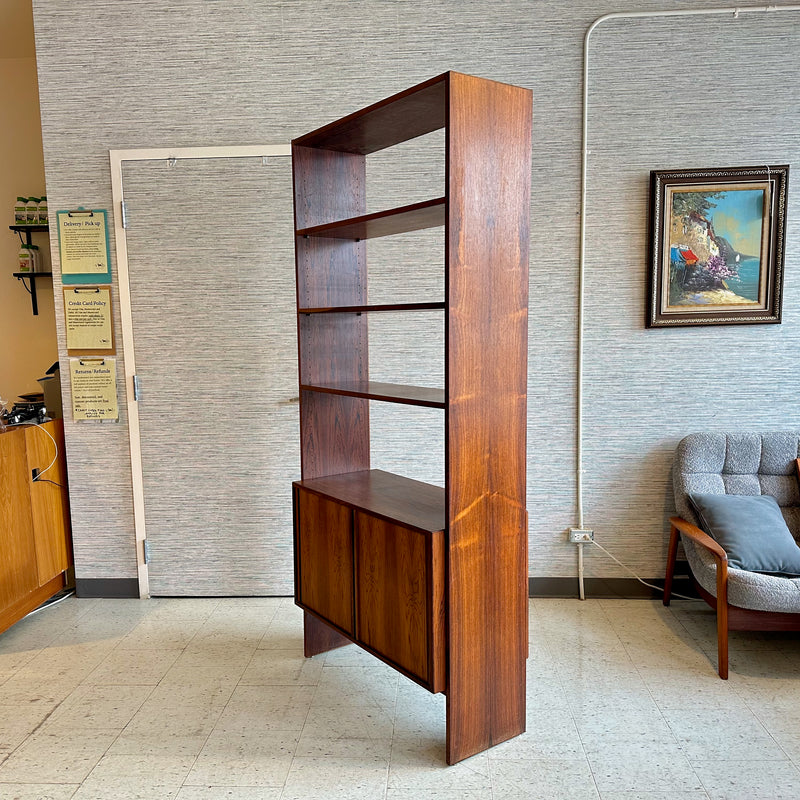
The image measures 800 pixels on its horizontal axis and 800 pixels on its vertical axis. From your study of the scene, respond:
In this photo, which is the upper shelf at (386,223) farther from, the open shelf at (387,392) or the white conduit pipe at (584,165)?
the white conduit pipe at (584,165)

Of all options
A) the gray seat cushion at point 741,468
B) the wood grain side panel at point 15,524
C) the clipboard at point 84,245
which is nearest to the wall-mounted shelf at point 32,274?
the clipboard at point 84,245

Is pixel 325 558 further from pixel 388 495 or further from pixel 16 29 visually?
pixel 16 29

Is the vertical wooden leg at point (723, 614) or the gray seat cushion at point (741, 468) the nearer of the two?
the vertical wooden leg at point (723, 614)

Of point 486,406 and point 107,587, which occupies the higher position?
point 486,406

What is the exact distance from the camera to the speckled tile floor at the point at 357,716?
6.77 feet

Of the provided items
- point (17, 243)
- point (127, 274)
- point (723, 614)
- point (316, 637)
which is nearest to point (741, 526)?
point (723, 614)

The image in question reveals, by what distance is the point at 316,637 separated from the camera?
9.41 ft

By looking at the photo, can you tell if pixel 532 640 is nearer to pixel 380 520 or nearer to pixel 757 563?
pixel 757 563

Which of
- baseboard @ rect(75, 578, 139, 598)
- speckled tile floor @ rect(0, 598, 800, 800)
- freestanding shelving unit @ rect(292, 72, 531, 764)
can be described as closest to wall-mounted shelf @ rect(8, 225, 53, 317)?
baseboard @ rect(75, 578, 139, 598)

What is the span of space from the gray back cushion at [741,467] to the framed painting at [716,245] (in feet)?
1.87

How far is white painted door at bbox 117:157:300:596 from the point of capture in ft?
10.7

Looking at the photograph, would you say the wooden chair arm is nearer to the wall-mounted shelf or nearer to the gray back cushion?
the gray back cushion

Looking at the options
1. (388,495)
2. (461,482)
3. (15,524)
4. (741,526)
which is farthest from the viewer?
(15,524)

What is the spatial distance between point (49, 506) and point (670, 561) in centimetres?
313
